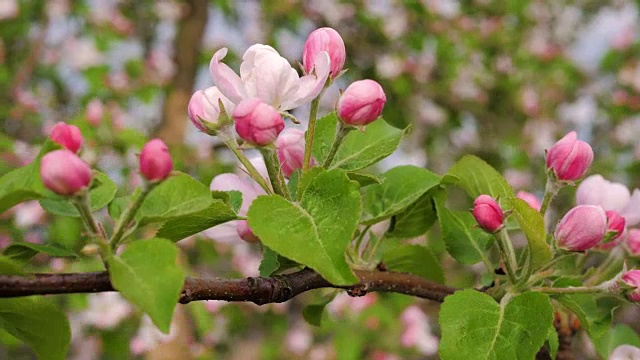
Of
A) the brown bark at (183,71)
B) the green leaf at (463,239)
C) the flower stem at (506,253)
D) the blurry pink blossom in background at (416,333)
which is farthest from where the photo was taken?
the brown bark at (183,71)

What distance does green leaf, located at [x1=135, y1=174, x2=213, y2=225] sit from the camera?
56 cm

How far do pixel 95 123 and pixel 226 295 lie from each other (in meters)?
2.01

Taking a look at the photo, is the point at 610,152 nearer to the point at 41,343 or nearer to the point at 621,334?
the point at 621,334

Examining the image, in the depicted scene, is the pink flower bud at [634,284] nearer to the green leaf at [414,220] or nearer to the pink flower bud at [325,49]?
the green leaf at [414,220]

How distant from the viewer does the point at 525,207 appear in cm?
63

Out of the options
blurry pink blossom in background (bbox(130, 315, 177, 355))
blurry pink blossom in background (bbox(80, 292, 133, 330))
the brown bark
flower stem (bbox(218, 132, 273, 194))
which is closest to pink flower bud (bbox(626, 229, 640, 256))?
flower stem (bbox(218, 132, 273, 194))

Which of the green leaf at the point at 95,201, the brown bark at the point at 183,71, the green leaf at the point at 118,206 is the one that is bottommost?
the brown bark at the point at 183,71

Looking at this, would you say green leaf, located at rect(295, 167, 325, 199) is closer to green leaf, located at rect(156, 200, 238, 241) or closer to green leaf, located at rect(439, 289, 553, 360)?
green leaf, located at rect(156, 200, 238, 241)

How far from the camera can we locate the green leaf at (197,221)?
0.61 m

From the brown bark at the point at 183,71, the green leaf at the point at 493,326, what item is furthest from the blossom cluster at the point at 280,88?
the brown bark at the point at 183,71

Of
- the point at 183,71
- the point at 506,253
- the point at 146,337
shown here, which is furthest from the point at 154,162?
the point at 183,71

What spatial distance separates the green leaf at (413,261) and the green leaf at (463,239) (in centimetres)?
3

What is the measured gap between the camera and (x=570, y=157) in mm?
714

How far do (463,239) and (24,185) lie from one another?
0.50 meters
